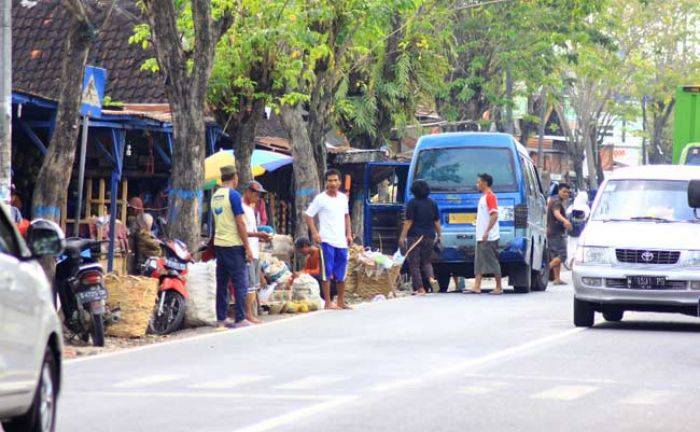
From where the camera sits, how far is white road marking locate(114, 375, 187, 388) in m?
12.5

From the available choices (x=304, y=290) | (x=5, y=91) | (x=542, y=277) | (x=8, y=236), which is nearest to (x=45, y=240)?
(x=8, y=236)

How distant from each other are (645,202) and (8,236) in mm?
11109

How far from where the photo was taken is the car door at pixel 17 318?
7828mm

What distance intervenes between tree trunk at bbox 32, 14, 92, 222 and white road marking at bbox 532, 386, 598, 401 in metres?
7.06

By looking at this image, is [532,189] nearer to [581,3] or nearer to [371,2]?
[371,2]

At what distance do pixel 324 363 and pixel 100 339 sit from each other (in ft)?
10.4

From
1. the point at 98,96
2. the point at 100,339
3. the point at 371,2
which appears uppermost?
the point at 371,2

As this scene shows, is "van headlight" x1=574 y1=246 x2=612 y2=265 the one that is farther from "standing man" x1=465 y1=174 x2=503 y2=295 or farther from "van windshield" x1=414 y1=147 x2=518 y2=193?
"van windshield" x1=414 y1=147 x2=518 y2=193

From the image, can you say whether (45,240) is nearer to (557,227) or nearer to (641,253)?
(641,253)

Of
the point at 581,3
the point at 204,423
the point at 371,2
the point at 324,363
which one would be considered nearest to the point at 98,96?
the point at 324,363

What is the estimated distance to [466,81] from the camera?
4381 cm

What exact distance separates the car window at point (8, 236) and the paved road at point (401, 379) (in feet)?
5.87

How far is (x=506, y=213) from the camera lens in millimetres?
25641

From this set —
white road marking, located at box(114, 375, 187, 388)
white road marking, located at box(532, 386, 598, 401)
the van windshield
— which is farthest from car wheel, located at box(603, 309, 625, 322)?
white road marking, located at box(114, 375, 187, 388)
